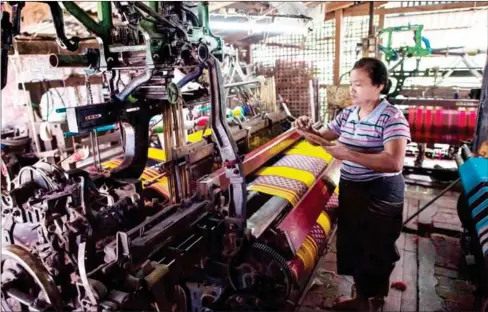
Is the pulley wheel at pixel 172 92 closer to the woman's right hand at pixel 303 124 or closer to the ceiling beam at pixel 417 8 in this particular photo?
the woman's right hand at pixel 303 124

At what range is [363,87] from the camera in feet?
7.15

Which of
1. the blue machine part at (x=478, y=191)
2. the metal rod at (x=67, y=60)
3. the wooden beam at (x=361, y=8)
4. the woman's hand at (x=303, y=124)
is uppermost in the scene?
the wooden beam at (x=361, y=8)

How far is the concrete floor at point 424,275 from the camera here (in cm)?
281

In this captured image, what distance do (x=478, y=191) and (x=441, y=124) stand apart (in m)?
2.86

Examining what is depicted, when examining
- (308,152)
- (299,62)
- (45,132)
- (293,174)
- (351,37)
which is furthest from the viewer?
(351,37)

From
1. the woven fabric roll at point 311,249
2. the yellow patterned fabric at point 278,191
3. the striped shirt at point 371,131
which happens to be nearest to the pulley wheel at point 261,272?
the woven fabric roll at point 311,249

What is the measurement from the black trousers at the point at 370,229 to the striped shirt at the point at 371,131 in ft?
0.25

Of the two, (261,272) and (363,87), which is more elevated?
(363,87)

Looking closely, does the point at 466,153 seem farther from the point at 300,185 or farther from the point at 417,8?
the point at 417,8

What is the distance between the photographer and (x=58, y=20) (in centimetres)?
181

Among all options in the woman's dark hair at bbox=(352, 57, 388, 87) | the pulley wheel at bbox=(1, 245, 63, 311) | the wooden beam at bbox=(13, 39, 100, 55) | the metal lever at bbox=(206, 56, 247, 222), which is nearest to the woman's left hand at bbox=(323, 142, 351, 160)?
the woman's dark hair at bbox=(352, 57, 388, 87)

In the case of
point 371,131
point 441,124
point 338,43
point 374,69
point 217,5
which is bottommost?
point 441,124

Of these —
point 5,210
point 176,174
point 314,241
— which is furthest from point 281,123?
point 5,210

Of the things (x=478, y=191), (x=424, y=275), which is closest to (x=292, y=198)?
(x=478, y=191)
